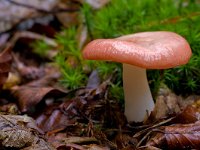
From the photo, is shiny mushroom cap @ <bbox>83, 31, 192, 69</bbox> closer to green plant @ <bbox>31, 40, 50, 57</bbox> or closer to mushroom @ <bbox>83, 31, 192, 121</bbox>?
mushroom @ <bbox>83, 31, 192, 121</bbox>

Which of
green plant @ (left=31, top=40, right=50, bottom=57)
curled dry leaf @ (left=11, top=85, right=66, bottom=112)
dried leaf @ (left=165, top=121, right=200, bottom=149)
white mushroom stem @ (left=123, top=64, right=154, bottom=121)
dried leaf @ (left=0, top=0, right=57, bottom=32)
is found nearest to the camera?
dried leaf @ (left=165, top=121, right=200, bottom=149)

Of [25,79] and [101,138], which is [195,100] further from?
[25,79]

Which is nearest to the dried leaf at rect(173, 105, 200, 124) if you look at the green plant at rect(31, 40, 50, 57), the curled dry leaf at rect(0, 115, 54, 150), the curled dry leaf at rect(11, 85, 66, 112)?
the curled dry leaf at rect(0, 115, 54, 150)

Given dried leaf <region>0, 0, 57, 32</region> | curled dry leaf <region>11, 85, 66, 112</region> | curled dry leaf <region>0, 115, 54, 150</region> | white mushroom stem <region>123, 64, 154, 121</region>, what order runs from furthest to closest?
1. dried leaf <region>0, 0, 57, 32</region>
2. curled dry leaf <region>11, 85, 66, 112</region>
3. white mushroom stem <region>123, 64, 154, 121</region>
4. curled dry leaf <region>0, 115, 54, 150</region>

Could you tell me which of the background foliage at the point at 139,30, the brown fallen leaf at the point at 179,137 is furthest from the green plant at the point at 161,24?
the brown fallen leaf at the point at 179,137

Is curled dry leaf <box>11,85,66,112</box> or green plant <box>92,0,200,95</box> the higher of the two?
green plant <box>92,0,200,95</box>

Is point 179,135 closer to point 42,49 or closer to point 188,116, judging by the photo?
point 188,116

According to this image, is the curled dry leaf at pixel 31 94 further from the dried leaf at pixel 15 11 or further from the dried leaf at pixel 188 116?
the dried leaf at pixel 15 11

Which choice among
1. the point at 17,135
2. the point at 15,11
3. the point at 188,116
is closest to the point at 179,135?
the point at 188,116
